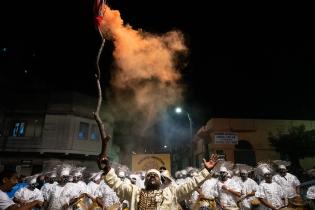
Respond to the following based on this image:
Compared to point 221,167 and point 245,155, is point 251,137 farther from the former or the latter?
point 221,167

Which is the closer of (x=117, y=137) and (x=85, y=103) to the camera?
(x=85, y=103)

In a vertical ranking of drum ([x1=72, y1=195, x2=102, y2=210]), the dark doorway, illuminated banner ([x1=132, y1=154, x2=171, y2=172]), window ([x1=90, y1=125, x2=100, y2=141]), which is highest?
window ([x1=90, y1=125, x2=100, y2=141])

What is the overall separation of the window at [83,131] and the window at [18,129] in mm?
5369

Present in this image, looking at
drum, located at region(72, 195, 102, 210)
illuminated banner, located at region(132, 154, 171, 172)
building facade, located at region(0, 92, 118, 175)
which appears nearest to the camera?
drum, located at region(72, 195, 102, 210)

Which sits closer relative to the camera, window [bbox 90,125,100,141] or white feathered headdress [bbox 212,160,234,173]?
white feathered headdress [bbox 212,160,234,173]

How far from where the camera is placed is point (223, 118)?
29.1 metres

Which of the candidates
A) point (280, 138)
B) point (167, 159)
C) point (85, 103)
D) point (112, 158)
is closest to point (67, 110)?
point (85, 103)

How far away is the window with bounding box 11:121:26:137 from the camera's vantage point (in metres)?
28.2

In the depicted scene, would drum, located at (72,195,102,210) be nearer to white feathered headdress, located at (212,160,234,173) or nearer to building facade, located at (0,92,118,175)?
white feathered headdress, located at (212,160,234,173)

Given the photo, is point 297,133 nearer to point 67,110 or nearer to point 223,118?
point 223,118

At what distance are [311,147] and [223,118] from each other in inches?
320

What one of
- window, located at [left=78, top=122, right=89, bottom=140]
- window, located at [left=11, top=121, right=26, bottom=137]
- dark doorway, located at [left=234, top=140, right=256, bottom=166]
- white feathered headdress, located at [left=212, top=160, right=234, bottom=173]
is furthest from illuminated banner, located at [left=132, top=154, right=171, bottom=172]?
window, located at [left=11, top=121, right=26, bottom=137]

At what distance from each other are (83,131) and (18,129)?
20.3ft

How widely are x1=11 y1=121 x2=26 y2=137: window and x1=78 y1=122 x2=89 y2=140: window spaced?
17.6 ft
